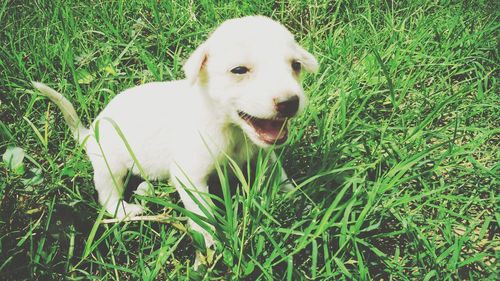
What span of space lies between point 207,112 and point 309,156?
81cm

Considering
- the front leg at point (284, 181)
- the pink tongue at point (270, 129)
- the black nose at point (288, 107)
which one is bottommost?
the front leg at point (284, 181)

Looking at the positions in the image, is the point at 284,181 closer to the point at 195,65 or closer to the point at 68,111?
the point at 195,65

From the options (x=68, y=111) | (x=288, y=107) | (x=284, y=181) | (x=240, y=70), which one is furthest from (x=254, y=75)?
Result: (x=68, y=111)

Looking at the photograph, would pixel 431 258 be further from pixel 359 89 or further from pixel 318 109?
pixel 359 89

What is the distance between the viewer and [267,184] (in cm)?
197

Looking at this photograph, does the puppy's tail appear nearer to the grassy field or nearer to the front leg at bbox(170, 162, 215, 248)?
the grassy field

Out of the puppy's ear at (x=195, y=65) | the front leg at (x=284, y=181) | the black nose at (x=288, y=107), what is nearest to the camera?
the black nose at (x=288, y=107)

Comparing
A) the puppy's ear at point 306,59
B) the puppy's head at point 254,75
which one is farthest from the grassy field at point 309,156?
the puppy's ear at point 306,59

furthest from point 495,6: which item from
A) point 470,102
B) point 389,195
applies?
point 389,195

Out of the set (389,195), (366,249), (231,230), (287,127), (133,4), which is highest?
(133,4)

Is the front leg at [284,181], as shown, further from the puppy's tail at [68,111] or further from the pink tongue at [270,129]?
the puppy's tail at [68,111]

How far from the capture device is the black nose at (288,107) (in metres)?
1.71

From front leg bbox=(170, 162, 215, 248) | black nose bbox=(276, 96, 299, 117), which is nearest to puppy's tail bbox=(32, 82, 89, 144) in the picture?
front leg bbox=(170, 162, 215, 248)

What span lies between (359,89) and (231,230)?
5.22 feet
